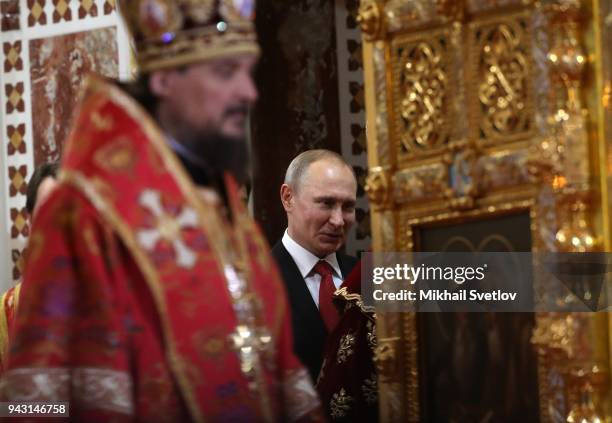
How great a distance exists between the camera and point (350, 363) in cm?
420

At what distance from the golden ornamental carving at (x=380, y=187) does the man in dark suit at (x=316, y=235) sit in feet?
0.45

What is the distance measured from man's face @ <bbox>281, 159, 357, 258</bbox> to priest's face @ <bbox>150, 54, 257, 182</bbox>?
122 cm

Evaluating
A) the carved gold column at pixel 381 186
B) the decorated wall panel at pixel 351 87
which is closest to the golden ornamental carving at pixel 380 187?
the carved gold column at pixel 381 186

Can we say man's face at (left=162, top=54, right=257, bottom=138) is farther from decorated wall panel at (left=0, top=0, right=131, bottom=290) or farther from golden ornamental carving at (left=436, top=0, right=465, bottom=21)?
decorated wall panel at (left=0, top=0, right=131, bottom=290)

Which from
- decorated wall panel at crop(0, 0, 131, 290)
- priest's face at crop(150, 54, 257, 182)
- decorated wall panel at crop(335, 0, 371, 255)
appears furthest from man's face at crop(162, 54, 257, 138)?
decorated wall panel at crop(0, 0, 131, 290)

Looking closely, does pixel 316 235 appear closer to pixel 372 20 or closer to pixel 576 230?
pixel 372 20

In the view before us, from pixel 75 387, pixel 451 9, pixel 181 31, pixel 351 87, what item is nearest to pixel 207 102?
pixel 181 31

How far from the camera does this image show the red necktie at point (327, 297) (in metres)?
4.16

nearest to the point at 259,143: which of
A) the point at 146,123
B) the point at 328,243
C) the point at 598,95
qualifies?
the point at 328,243

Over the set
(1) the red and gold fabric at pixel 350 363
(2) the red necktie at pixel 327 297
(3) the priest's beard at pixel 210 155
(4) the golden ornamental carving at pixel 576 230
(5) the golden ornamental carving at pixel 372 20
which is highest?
(5) the golden ornamental carving at pixel 372 20

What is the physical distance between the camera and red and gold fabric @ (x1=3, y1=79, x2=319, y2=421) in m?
2.91

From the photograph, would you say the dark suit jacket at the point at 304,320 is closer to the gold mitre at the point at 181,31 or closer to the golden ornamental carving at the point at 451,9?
the golden ornamental carving at the point at 451,9

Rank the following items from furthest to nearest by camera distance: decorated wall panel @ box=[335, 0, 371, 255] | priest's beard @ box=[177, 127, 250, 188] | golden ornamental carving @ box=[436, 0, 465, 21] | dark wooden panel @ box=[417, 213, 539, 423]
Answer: decorated wall panel @ box=[335, 0, 371, 255], golden ornamental carving @ box=[436, 0, 465, 21], dark wooden panel @ box=[417, 213, 539, 423], priest's beard @ box=[177, 127, 250, 188]

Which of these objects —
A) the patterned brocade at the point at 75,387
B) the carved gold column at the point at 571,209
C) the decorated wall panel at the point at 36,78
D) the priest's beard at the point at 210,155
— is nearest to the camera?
the patterned brocade at the point at 75,387
